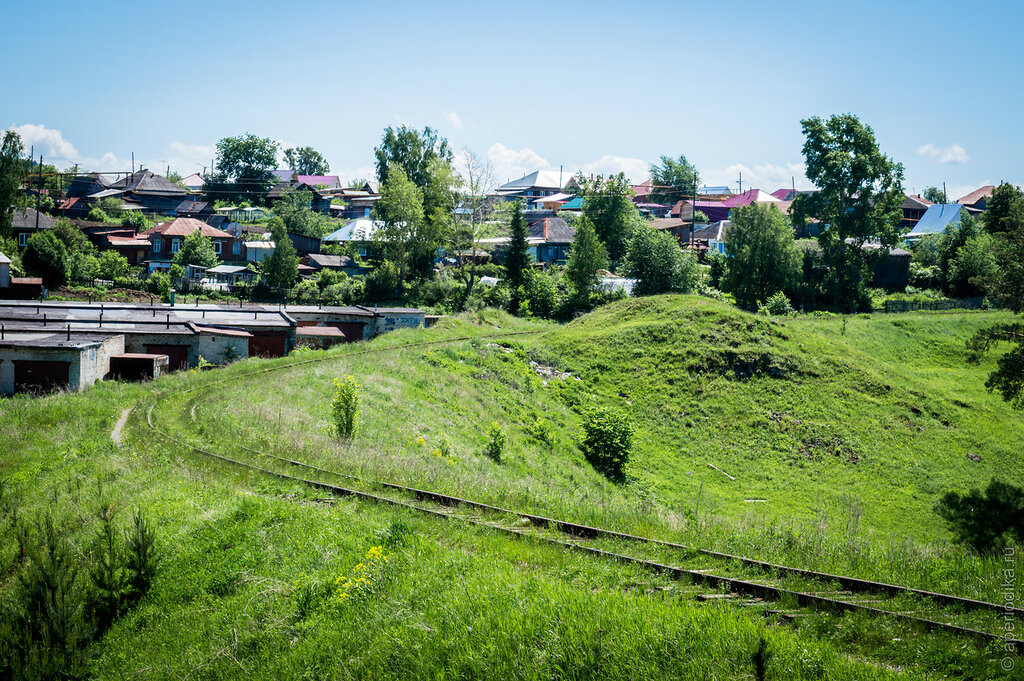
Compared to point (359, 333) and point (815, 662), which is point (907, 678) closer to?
point (815, 662)

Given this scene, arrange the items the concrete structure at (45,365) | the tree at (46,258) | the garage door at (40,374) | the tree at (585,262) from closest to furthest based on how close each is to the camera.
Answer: the concrete structure at (45,365), the garage door at (40,374), the tree at (46,258), the tree at (585,262)

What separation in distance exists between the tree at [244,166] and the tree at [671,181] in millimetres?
59576

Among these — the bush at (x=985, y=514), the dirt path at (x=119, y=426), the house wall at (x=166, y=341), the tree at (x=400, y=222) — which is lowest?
the bush at (x=985, y=514)

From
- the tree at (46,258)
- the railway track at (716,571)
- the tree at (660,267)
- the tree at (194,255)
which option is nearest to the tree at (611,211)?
the tree at (660,267)

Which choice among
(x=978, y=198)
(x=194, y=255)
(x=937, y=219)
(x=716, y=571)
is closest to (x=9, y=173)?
(x=194, y=255)

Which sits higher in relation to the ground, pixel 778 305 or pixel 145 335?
pixel 778 305

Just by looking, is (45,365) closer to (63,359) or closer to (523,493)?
(63,359)

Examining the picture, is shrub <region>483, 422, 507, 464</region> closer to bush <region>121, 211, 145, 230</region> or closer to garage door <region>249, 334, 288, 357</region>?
garage door <region>249, 334, 288, 357</region>

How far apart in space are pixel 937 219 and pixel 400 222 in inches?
2218

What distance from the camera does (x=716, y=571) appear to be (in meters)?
10.0

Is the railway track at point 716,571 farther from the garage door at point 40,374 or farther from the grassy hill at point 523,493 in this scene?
the garage door at point 40,374

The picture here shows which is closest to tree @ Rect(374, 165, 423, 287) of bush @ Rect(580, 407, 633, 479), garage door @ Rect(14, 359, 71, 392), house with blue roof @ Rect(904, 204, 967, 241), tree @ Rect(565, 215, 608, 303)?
tree @ Rect(565, 215, 608, 303)

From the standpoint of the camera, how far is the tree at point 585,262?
5144 centimetres

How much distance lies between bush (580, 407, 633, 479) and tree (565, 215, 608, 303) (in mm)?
26958
